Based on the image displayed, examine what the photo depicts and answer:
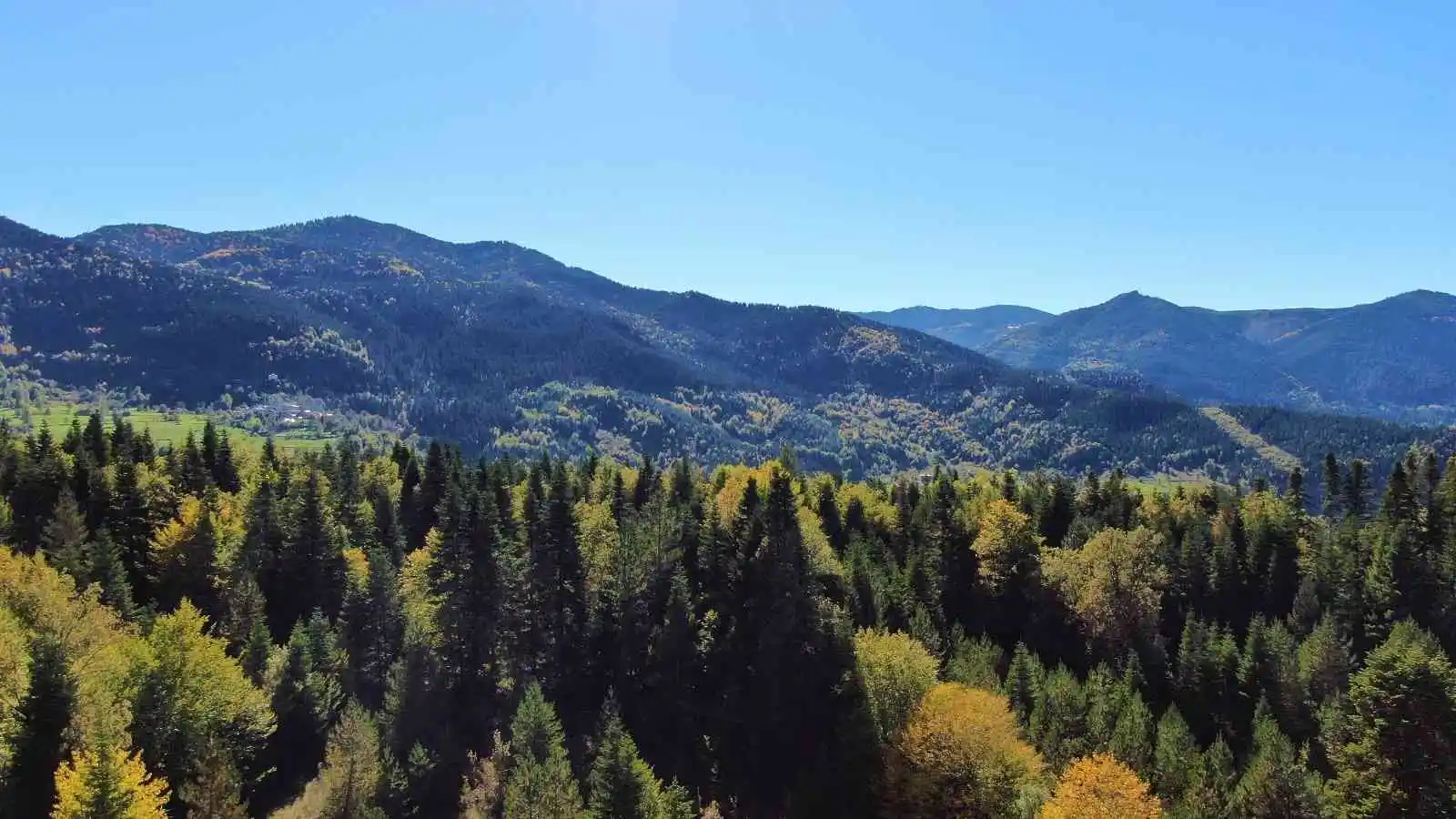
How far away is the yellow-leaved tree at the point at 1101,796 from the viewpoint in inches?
2186

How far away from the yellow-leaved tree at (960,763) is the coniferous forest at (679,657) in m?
0.30

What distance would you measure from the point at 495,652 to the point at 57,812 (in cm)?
4007

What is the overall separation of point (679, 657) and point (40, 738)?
48.1 meters

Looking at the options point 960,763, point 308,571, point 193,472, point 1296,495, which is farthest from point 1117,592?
point 193,472

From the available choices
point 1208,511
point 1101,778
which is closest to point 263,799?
point 1101,778

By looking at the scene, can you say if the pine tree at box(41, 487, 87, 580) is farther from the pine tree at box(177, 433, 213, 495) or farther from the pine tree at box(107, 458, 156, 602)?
the pine tree at box(177, 433, 213, 495)

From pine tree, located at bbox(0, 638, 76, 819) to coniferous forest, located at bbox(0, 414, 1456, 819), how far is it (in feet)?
0.47

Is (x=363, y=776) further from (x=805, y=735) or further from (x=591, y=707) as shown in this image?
(x=805, y=735)

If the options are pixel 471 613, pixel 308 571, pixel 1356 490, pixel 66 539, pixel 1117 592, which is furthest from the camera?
pixel 1356 490

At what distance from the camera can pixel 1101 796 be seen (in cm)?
5772

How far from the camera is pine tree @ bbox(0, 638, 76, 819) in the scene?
1793 inches

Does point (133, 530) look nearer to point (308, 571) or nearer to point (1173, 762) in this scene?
point (308, 571)

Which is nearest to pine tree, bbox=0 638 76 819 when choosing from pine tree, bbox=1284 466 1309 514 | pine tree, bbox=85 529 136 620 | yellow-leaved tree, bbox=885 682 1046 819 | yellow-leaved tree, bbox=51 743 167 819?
yellow-leaved tree, bbox=51 743 167 819

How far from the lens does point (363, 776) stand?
59406 mm
